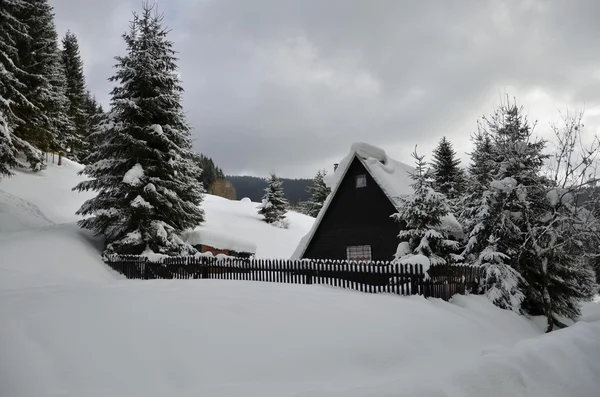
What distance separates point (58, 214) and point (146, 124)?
13.8 m

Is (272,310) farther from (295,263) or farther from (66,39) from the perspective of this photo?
(66,39)

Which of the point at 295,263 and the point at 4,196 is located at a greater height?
the point at 4,196

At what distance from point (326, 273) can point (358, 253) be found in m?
7.12

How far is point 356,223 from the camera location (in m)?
18.9

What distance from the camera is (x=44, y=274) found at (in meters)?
12.2

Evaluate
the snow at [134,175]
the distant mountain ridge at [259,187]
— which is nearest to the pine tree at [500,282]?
the snow at [134,175]

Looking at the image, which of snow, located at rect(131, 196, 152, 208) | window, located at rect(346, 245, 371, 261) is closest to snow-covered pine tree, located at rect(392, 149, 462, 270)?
window, located at rect(346, 245, 371, 261)

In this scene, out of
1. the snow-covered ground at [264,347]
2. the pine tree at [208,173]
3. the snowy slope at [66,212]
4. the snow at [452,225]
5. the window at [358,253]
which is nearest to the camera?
the snow-covered ground at [264,347]

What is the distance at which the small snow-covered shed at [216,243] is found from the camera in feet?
82.2

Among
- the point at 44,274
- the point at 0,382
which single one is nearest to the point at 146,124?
the point at 44,274

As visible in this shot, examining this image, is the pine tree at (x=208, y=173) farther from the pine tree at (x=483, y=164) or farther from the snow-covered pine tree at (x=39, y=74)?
the pine tree at (x=483, y=164)

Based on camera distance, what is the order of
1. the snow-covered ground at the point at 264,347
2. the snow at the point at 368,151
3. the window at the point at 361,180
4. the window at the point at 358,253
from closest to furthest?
1. the snow-covered ground at the point at 264,347
2. the window at the point at 358,253
3. the window at the point at 361,180
4. the snow at the point at 368,151

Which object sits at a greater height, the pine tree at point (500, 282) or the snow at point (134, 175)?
the snow at point (134, 175)

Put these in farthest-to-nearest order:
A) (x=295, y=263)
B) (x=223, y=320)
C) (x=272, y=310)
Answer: (x=295, y=263) < (x=272, y=310) < (x=223, y=320)
